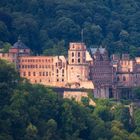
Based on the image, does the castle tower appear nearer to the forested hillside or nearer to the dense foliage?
the dense foliage

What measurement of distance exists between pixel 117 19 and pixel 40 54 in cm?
1921

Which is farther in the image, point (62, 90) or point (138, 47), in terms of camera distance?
point (138, 47)

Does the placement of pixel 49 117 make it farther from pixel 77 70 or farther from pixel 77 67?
pixel 77 67

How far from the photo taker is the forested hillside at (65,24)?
543ft

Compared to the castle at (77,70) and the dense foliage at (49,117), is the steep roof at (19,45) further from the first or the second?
the dense foliage at (49,117)

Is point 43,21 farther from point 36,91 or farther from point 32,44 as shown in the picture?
point 36,91

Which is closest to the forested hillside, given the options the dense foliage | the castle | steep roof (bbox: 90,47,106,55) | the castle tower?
steep roof (bbox: 90,47,106,55)

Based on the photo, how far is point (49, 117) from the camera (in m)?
138

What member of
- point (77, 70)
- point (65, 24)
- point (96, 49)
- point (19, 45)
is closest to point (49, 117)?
point (77, 70)

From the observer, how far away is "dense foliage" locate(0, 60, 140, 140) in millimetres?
133500

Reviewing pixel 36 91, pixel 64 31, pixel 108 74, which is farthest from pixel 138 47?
pixel 36 91

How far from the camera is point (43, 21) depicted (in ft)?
566

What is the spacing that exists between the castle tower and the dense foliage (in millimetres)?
5200

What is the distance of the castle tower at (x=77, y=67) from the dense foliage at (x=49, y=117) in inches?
205
